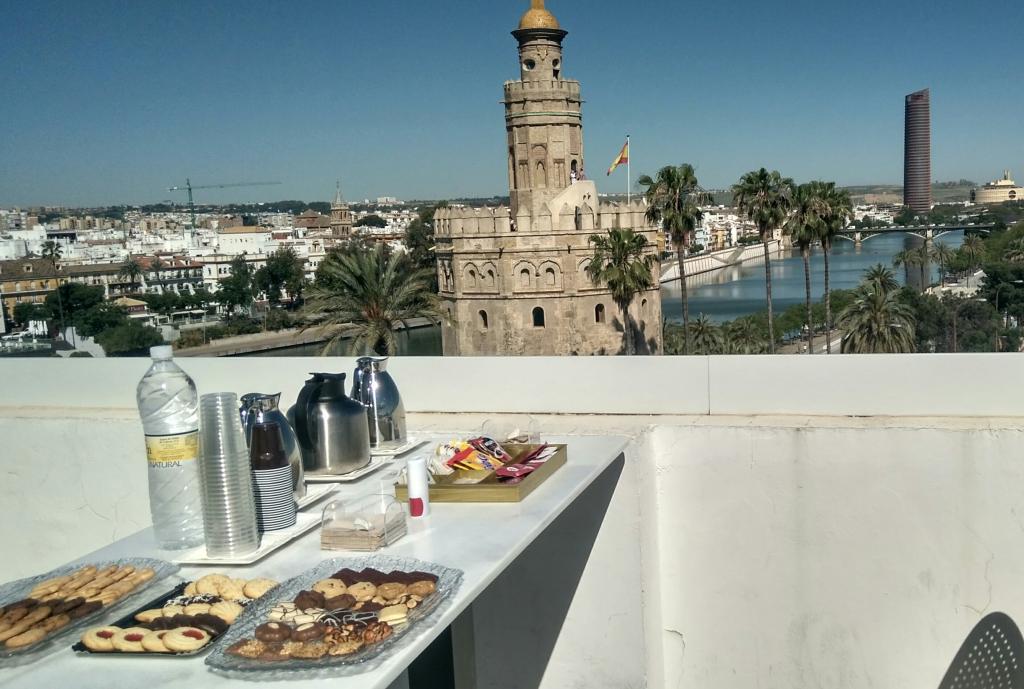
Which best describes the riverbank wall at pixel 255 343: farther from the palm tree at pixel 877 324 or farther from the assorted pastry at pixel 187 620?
the assorted pastry at pixel 187 620

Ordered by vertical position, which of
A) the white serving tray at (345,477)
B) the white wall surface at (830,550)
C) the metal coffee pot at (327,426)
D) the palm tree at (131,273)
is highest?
the palm tree at (131,273)

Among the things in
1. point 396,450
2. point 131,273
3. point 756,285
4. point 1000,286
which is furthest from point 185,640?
point 756,285

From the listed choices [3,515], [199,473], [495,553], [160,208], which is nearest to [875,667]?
[495,553]

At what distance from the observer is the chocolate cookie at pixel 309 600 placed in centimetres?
154

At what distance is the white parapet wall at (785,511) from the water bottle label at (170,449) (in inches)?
40.9

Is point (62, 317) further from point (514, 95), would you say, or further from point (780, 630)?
point (514, 95)

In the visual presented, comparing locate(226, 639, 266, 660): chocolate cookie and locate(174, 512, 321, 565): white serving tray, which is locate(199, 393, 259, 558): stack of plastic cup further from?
locate(226, 639, 266, 660): chocolate cookie

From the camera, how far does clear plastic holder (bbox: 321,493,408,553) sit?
1849mm

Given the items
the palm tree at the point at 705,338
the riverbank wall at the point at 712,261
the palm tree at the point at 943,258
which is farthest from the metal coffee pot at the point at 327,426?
the riverbank wall at the point at 712,261

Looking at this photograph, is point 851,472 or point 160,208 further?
point 160,208

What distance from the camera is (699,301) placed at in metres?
59.2

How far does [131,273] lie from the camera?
24281mm

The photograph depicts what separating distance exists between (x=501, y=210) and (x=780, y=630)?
87.2 feet

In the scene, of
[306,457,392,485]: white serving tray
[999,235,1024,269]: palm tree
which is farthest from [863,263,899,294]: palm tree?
[306,457,392,485]: white serving tray
